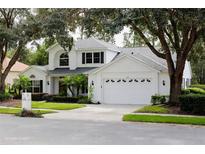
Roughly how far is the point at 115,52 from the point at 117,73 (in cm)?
578

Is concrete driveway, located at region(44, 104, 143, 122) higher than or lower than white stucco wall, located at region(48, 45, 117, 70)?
lower

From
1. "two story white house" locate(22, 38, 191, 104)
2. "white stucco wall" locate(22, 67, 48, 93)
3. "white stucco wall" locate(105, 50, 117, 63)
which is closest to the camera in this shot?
"two story white house" locate(22, 38, 191, 104)

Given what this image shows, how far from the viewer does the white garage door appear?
27312 millimetres

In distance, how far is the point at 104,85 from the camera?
28.7m

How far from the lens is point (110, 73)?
2838cm

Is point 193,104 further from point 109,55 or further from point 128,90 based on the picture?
point 109,55

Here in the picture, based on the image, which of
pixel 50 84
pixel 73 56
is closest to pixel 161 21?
pixel 73 56

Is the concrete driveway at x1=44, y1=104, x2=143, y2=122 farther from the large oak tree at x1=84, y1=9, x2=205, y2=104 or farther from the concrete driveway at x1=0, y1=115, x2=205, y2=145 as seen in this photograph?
the large oak tree at x1=84, y1=9, x2=205, y2=104

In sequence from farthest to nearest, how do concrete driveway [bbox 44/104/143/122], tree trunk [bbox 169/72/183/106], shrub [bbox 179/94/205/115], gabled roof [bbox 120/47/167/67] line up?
gabled roof [bbox 120/47/167/67] < tree trunk [bbox 169/72/183/106] < shrub [bbox 179/94/205/115] < concrete driveway [bbox 44/104/143/122]

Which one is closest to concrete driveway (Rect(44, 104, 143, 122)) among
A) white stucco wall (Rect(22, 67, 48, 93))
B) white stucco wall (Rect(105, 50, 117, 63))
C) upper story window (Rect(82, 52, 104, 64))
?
white stucco wall (Rect(105, 50, 117, 63))

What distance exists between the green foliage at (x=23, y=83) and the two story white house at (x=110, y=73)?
3.69 feet

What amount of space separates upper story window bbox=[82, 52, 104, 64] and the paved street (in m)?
17.1
